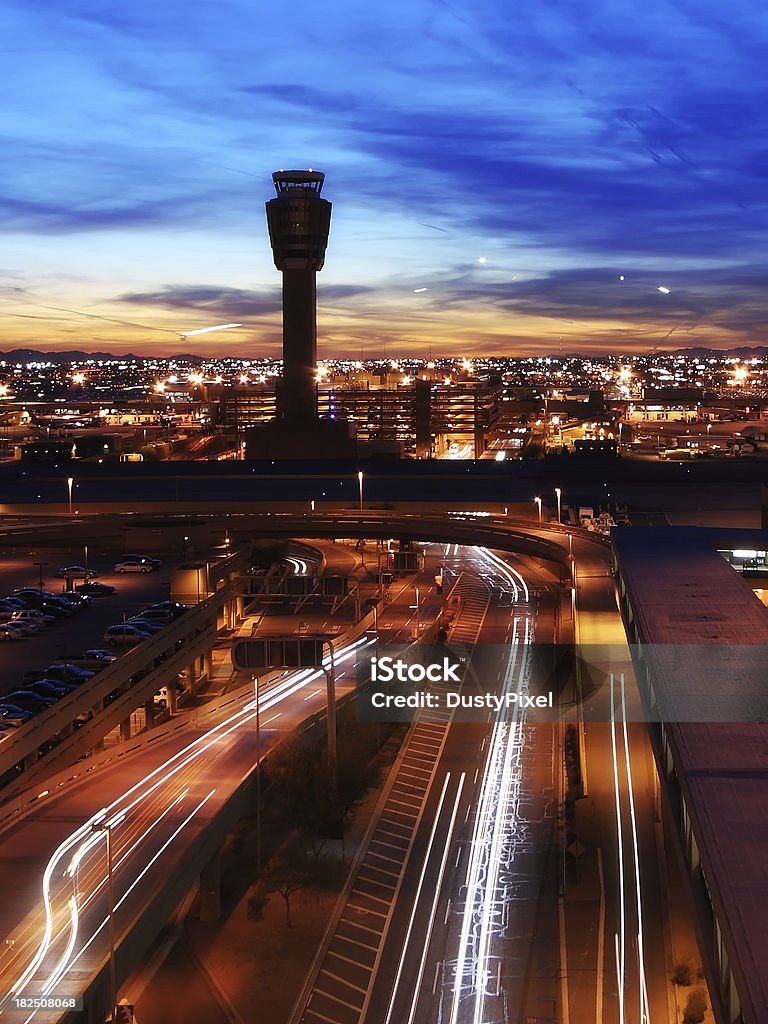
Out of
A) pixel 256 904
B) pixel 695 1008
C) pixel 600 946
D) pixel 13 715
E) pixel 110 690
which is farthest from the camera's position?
pixel 110 690

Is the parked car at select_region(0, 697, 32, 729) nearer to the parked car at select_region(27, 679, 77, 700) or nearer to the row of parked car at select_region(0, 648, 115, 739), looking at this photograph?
the row of parked car at select_region(0, 648, 115, 739)

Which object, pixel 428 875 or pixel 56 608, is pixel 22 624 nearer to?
pixel 56 608

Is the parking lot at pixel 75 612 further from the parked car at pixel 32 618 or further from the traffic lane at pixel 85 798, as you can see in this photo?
the traffic lane at pixel 85 798

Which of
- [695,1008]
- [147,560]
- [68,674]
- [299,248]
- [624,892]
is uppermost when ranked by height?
[299,248]

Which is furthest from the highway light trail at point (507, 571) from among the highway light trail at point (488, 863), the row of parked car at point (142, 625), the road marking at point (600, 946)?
the road marking at point (600, 946)

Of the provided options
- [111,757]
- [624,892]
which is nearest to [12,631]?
[111,757]

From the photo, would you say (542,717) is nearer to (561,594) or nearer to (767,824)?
(561,594)
